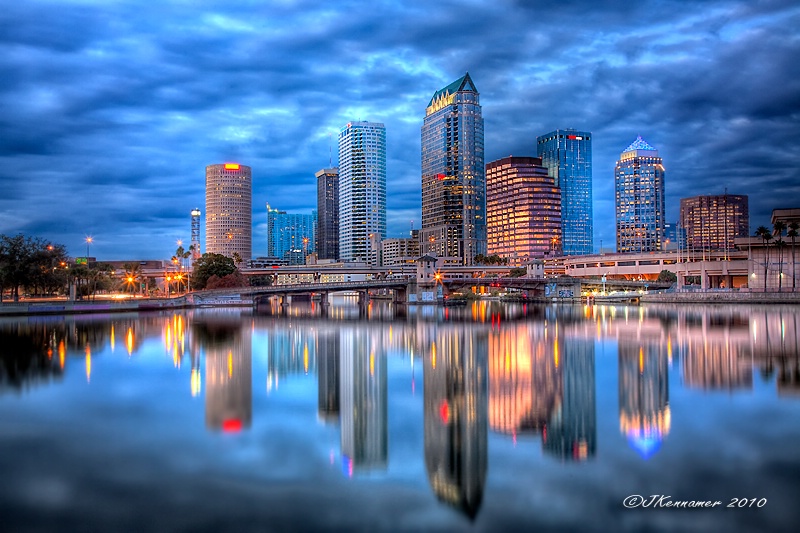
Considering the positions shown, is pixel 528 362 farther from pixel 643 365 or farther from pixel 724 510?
pixel 724 510

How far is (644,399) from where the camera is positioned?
3025cm

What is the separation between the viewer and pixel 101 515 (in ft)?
53.6

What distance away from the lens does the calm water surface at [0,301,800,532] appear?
16188mm

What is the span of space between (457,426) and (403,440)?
272 cm

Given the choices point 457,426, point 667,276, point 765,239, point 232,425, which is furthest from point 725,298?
point 232,425

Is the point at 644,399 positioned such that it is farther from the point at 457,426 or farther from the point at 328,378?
the point at 328,378

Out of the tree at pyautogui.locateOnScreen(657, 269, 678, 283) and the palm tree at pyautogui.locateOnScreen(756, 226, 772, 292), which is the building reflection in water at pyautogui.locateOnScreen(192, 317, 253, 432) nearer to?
the palm tree at pyautogui.locateOnScreen(756, 226, 772, 292)

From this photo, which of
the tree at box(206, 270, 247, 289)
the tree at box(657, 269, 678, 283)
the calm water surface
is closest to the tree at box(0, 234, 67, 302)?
the tree at box(206, 270, 247, 289)

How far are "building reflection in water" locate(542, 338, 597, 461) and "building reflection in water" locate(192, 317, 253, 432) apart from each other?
12.7 metres

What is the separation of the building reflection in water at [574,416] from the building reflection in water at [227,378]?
41.6 feet

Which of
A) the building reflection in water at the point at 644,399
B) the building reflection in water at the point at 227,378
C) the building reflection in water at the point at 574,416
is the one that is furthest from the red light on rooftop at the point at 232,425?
the building reflection in water at the point at 644,399

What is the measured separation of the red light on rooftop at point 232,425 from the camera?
2527cm

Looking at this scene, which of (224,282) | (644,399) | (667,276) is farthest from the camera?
(667,276)

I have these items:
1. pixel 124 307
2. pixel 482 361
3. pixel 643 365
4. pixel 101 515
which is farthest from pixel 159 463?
pixel 124 307
